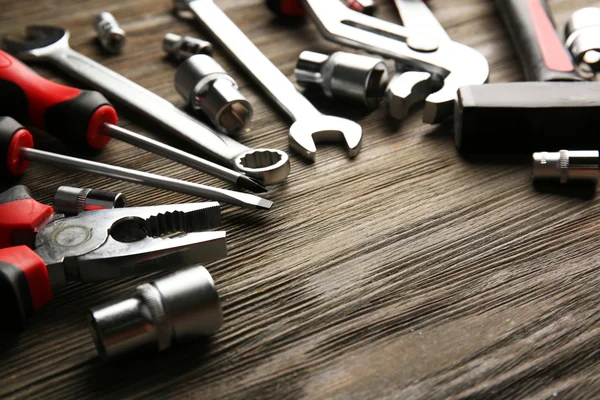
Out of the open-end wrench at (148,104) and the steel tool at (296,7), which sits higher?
the steel tool at (296,7)

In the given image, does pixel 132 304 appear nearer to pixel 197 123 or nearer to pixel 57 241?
pixel 57 241

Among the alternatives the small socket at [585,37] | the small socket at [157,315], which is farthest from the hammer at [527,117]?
the small socket at [157,315]

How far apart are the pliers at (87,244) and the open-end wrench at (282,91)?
0.28 meters

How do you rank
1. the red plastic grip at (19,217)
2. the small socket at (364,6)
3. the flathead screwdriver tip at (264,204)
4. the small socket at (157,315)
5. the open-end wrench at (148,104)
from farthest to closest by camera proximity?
the small socket at (364,6) < the open-end wrench at (148,104) < the flathead screwdriver tip at (264,204) < the red plastic grip at (19,217) < the small socket at (157,315)

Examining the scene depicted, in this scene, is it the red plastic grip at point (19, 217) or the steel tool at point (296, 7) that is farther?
the steel tool at point (296, 7)

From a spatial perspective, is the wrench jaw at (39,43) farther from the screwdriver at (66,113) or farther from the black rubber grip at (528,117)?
the black rubber grip at (528,117)

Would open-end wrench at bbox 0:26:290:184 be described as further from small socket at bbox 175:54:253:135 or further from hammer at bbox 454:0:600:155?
hammer at bbox 454:0:600:155

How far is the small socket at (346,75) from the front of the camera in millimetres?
1257

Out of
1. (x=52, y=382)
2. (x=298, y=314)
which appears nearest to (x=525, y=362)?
(x=298, y=314)

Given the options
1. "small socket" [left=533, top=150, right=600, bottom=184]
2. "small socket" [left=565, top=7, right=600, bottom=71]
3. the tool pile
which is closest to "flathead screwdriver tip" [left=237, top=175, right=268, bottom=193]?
the tool pile

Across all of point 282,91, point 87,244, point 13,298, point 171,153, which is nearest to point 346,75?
point 282,91

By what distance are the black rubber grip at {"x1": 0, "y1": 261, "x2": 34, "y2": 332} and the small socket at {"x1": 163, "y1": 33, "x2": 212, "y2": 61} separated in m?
0.71

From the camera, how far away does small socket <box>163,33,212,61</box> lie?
1423mm

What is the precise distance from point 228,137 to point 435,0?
697 millimetres
